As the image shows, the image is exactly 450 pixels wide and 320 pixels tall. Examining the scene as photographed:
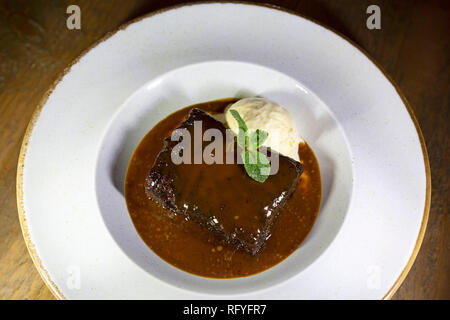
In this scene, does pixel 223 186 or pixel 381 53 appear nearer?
pixel 223 186

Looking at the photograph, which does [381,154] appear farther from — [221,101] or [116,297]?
[116,297]

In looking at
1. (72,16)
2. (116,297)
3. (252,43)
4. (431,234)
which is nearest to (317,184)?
(431,234)

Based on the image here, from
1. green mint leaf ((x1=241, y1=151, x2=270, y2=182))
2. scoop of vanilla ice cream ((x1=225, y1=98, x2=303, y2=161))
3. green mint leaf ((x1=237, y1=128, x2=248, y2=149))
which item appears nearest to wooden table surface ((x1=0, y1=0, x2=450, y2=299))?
scoop of vanilla ice cream ((x1=225, y1=98, x2=303, y2=161))

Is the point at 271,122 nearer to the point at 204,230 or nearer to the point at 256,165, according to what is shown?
the point at 256,165

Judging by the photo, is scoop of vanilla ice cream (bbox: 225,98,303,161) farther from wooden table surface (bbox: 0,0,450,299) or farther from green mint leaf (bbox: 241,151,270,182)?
wooden table surface (bbox: 0,0,450,299)

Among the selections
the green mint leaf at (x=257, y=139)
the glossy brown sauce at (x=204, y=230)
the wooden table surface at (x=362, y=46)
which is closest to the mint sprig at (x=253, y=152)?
the green mint leaf at (x=257, y=139)

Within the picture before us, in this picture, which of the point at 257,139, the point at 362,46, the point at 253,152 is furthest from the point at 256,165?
the point at 362,46
